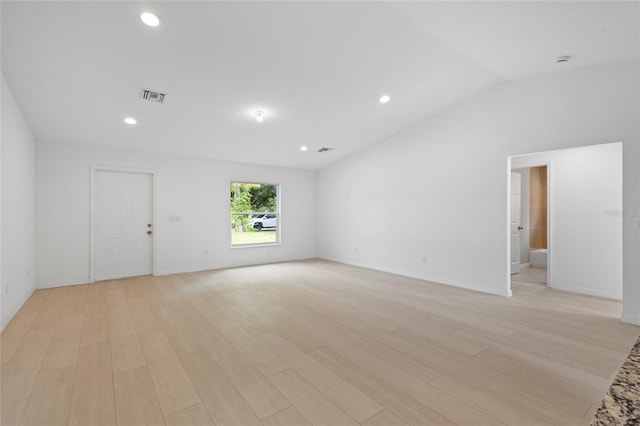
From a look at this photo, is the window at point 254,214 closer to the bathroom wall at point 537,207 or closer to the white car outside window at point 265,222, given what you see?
the white car outside window at point 265,222

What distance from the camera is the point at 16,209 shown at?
3.71 m

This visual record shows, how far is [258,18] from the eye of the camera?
2.77 meters

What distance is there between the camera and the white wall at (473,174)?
349cm

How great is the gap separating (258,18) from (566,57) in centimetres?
356

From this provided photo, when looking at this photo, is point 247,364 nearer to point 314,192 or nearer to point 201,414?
point 201,414

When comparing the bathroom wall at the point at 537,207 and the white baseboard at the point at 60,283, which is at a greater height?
the bathroom wall at the point at 537,207

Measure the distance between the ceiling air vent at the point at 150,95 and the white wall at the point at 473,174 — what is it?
4.22 meters

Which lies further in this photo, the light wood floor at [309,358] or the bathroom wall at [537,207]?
the bathroom wall at [537,207]

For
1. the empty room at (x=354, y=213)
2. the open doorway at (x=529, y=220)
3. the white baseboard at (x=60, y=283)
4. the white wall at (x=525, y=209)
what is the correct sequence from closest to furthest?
the empty room at (x=354, y=213)
the white baseboard at (x=60, y=283)
the open doorway at (x=529, y=220)
the white wall at (x=525, y=209)

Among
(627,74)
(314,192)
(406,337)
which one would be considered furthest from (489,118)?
(314,192)

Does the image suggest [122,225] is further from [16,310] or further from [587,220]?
[587,220]

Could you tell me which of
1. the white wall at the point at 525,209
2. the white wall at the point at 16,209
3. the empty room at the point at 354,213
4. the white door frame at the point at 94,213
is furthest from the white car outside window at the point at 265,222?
the white wall at the point at 525,209

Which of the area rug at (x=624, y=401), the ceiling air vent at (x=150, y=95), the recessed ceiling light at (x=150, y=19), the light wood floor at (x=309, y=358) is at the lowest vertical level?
the light wood floor at (x=309, y=358)

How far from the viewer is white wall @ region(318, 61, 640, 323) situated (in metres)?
3.49
